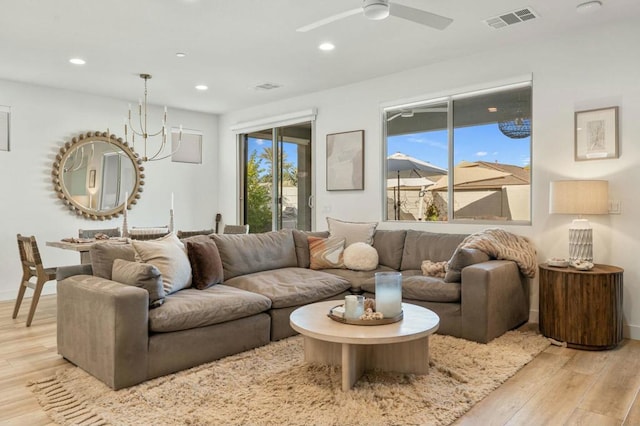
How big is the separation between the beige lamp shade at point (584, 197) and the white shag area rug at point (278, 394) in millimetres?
1251

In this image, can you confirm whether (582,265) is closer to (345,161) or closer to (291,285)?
(291,285)

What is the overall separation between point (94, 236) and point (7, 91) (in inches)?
85.5

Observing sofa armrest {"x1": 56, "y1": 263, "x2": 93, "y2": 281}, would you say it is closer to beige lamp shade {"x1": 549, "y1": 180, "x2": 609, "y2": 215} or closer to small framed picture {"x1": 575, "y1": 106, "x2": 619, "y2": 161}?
beige lamp shade {"x1": 549, "y1": 180, "x2": 609, "y2": 215}

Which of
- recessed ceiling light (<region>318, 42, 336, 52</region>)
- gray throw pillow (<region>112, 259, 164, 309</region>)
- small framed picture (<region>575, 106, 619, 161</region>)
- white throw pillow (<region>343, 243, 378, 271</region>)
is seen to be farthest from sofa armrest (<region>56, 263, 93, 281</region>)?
small framed picture (<region>575, 106, 619, 161</region>)

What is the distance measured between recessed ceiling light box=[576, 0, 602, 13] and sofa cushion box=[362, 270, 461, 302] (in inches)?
92.0

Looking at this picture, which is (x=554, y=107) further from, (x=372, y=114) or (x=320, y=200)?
(x=320, y=200)

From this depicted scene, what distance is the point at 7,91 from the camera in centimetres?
534

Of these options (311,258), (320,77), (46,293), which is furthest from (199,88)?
(46,293)

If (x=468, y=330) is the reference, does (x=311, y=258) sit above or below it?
above

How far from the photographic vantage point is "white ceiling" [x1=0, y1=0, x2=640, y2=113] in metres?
3.41

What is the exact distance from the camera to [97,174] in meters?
6.06

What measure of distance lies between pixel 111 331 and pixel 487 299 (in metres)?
2.65

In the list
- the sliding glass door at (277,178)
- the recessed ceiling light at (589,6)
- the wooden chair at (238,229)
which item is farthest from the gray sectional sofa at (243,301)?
the recessed ceiling light at (589,6)

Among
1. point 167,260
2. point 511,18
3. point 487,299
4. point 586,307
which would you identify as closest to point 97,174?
point 167,260
